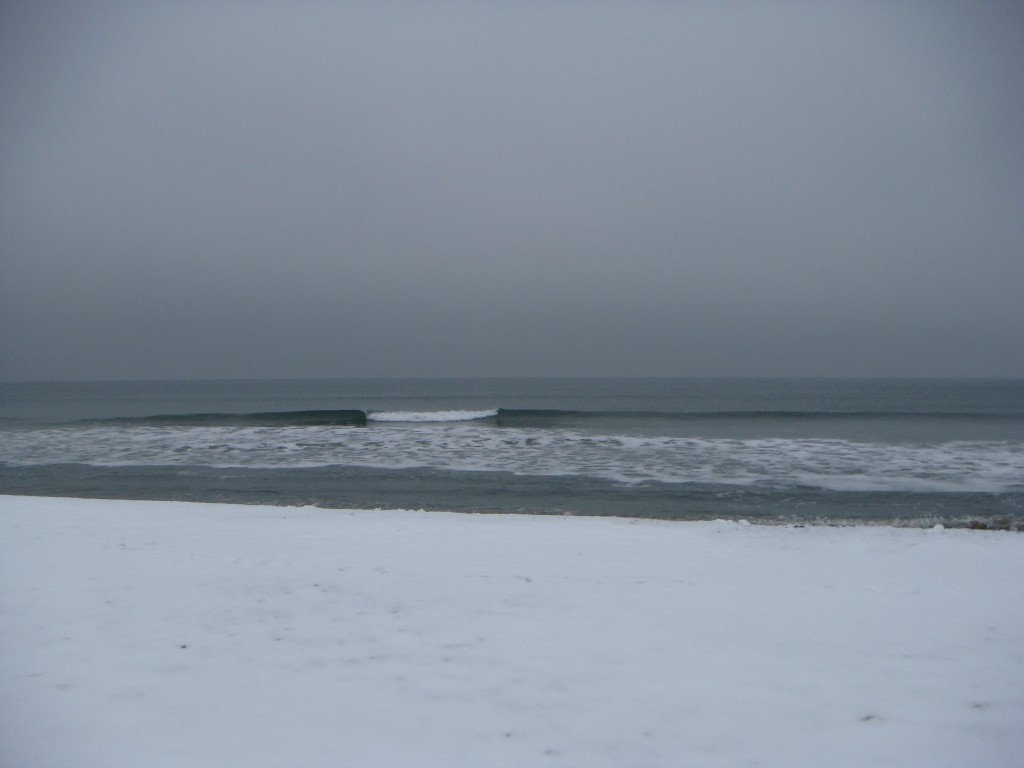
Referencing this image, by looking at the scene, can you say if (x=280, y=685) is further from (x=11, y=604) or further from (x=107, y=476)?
(x=107, y=476)

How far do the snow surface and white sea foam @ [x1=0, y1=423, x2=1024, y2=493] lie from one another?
999cm

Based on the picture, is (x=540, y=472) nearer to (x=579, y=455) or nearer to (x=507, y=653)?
(x=579, y=455)

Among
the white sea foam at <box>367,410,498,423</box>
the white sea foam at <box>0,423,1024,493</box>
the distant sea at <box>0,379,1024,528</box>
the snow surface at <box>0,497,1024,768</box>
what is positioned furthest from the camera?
the white sea foam at <box>367,410,498,423</box>

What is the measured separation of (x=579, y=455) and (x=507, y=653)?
17.4 m

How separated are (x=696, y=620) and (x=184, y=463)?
18948 millimetres

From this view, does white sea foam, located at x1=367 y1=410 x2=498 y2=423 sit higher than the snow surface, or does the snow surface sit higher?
the snow surface

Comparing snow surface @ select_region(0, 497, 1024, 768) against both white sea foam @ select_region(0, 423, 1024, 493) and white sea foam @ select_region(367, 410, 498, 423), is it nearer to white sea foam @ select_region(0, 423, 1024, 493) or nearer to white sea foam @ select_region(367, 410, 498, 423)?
white sea foam @ select_region(0, 423, 1024, 493)

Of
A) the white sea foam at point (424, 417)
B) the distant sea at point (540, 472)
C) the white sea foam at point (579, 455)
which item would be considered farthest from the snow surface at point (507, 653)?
the white sea foam at point (424, 417)

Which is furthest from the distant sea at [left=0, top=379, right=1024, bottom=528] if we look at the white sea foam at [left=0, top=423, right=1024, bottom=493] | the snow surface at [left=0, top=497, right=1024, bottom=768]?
the snow surface at [left=0, top=497, right=1024, bottom=768]

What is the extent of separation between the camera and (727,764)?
3.46 meters

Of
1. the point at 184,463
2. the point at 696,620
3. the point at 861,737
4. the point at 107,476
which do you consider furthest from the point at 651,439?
the point at 861,737

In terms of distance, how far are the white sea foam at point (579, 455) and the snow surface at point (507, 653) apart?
32.8 feet

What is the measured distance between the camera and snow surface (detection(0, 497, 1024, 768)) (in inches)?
143

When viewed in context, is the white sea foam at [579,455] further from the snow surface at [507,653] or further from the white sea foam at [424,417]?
the white sea foam at [424,417]
